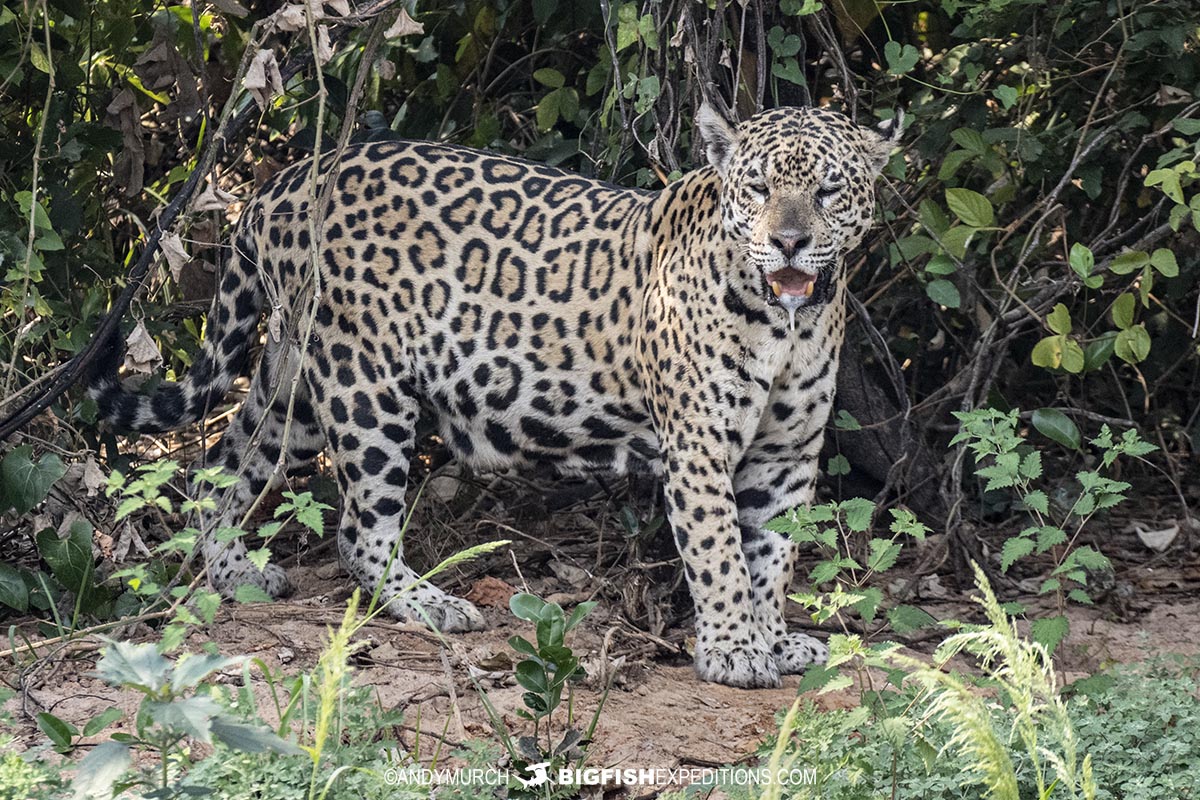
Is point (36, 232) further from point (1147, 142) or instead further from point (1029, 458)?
point (1147, 142)

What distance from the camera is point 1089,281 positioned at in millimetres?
5742

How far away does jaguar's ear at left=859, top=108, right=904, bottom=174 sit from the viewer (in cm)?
569

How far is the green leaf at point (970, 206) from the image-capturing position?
19.4 feet

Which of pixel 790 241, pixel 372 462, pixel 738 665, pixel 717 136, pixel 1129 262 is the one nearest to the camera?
pixel 790 241

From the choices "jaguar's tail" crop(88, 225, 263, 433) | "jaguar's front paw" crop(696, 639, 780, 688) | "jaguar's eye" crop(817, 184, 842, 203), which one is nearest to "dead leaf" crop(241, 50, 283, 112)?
"jaguar's tail" crop(88, 225, 263, 433)

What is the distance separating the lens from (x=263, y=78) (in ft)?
16.6

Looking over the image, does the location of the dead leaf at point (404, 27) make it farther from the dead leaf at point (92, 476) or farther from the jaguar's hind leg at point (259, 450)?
the dead leaf at point (92, 476)

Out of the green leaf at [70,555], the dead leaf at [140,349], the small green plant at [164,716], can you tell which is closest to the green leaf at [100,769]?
the small green plant at [164,716]

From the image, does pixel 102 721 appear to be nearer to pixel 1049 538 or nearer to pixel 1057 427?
pixel 1049 538

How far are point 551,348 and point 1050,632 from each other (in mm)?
2205

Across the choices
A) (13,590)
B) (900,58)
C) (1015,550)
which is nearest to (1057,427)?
(1015,550)

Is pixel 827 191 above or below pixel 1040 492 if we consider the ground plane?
above

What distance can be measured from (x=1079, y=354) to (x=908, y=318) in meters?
1.91

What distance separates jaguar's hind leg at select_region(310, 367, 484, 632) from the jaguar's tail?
430 mm
